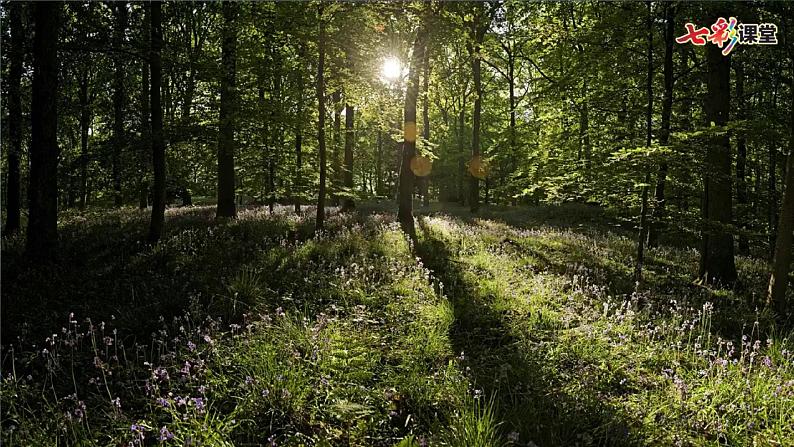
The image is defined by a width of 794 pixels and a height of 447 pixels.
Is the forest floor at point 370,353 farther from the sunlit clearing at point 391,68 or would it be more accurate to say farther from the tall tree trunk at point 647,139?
the sunlit clearing at point 391,68

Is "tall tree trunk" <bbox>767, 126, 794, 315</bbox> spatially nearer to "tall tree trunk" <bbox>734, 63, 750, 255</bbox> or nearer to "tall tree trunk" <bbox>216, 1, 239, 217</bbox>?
"tall tree trunk" <bbox>734, 63, 750, 255</bbox>

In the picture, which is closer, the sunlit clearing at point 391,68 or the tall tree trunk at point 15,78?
the tall tree trunk at point 15,78

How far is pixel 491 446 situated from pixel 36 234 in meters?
10.2

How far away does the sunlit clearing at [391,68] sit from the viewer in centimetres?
1455

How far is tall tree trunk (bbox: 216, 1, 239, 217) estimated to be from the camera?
12.8 meters

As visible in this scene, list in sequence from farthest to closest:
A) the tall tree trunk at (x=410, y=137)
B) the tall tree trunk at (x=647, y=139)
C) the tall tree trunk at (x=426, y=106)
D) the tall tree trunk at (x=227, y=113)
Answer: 1. the tall tree trunk at (x=426, y=106)
2. the tall tree trunk at (x=410, y=137)
3. the tall tree trunk at (x=227, y=113)
4. the tall tree trunk at (x=647, y=139)

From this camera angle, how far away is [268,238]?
11586 mm

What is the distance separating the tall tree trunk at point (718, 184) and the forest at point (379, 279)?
2.2 inches

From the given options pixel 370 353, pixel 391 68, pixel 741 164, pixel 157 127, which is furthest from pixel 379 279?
pixel 741 164

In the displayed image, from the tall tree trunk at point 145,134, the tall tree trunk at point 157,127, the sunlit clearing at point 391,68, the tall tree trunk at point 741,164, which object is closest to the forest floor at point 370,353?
the tall tree trunk at point 157,127

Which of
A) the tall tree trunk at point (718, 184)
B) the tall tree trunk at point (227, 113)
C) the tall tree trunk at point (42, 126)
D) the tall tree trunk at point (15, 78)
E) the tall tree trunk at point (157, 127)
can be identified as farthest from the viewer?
the tall tree trunk at point (227, 113)

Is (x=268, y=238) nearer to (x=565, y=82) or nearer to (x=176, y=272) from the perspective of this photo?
(x=176, y=272)

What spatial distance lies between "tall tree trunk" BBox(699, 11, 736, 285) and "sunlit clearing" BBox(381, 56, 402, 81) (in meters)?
8.76

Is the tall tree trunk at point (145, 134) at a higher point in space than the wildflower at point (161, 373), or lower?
higher
